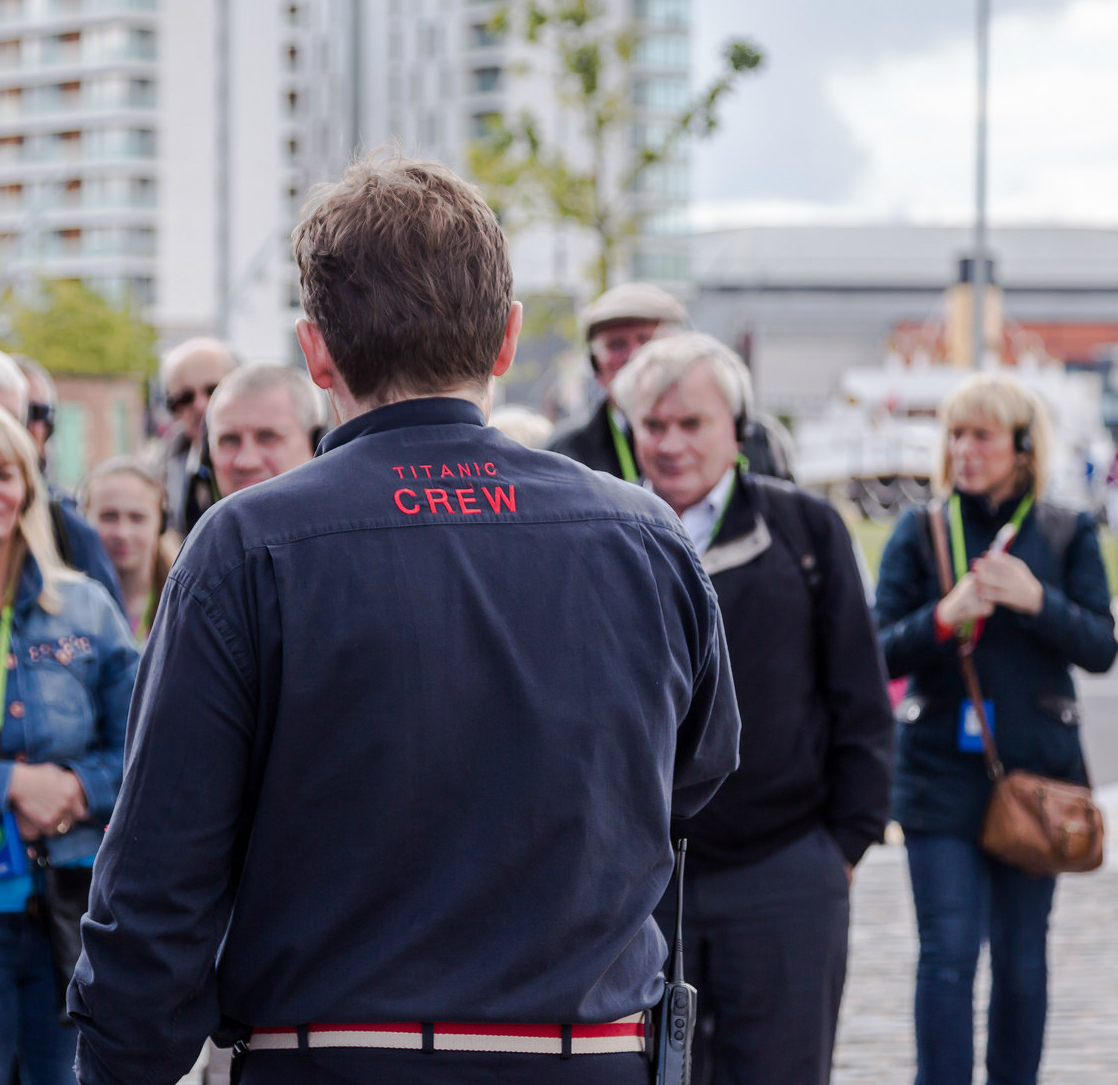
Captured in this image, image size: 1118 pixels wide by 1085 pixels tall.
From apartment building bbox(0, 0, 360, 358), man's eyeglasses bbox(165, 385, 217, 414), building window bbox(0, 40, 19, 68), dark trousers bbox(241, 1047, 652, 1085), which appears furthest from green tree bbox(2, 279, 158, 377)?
dark trousers bbox(241, 1047, 652, 1085)

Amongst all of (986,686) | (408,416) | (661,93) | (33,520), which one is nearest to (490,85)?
(661,93)

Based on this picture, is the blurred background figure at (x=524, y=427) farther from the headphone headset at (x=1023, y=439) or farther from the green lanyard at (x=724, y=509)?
the green lanyard at (x=724, y=509)

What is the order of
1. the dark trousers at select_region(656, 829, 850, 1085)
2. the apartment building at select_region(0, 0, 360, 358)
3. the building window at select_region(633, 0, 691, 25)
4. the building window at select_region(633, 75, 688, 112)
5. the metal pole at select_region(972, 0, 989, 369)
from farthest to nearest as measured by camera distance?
the apartment building at select_region(0, 0, 360, 358) < the building window at select_region(633, 75, 688, 112) < the building window at select_region(633, 0, 691, 25) < the metal pole at select_region(972, 0, 989, 369) < the dark trousers at select_region(656, 829, 850, 1085)

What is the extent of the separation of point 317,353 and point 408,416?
0.15m

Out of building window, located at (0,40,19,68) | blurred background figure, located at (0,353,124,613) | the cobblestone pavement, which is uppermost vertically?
building window, located at (0,40,19,68)

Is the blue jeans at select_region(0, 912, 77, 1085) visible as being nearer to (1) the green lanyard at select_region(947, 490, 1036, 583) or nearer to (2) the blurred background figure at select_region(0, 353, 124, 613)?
(2) the blurred background figure at select_region(0, 353, 124, 613)

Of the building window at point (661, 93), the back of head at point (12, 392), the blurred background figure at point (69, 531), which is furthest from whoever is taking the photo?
the building window at point (661, 93)

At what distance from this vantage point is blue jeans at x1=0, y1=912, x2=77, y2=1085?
326 centimetres

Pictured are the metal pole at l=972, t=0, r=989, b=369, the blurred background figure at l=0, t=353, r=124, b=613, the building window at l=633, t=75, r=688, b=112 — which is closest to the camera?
the blurred background figure at l=0, t=353, r=124, b=613

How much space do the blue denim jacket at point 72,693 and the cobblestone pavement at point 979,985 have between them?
A: 2.61m

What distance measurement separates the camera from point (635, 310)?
5.27 metres

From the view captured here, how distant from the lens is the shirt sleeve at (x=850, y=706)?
365cm

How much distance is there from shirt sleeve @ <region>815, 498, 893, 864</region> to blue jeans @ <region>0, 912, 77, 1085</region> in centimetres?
169

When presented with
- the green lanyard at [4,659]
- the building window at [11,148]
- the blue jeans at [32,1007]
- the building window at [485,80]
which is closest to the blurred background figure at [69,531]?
the green lanyard at [4,659]
